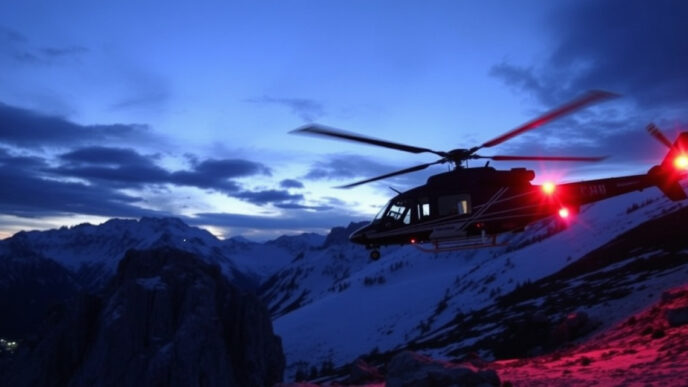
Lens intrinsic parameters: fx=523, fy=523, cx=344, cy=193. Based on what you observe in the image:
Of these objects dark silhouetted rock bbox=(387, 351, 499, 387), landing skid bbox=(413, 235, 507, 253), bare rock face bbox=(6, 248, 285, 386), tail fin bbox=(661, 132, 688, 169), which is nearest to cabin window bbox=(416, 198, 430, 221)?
landing skid bbox=(413, 235, 507, 253)

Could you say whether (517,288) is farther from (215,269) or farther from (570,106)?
(570,106)

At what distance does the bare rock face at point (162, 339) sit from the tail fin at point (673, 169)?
5087 cm

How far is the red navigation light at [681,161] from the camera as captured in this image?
72.1ft

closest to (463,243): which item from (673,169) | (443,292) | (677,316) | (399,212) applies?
(399,212)

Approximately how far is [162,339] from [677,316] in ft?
192

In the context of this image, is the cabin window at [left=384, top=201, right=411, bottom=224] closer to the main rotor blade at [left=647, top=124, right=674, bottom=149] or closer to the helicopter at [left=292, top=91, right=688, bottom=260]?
the helicopter at [left=292, top=91, right=688, bottom=260]

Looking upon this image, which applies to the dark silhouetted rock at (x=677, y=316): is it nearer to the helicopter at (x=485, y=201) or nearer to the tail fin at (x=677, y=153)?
the helicopter at (x=485, y=201)

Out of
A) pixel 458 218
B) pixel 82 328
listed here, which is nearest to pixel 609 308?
pixel 458 218

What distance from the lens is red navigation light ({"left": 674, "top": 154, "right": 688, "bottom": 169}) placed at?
Answer: 22.0 metres

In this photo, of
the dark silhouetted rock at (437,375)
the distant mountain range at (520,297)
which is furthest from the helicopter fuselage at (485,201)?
the dark silhouetted rock at (437,375)

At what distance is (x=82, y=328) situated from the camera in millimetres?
67812

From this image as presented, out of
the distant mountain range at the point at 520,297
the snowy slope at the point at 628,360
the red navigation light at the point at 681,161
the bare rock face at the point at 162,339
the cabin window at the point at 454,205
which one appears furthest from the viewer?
the bare rock face at the point at 162,339

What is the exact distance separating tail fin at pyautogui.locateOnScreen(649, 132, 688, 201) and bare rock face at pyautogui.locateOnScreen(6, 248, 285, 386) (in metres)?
50.9

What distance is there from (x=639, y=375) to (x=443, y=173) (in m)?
10.4
